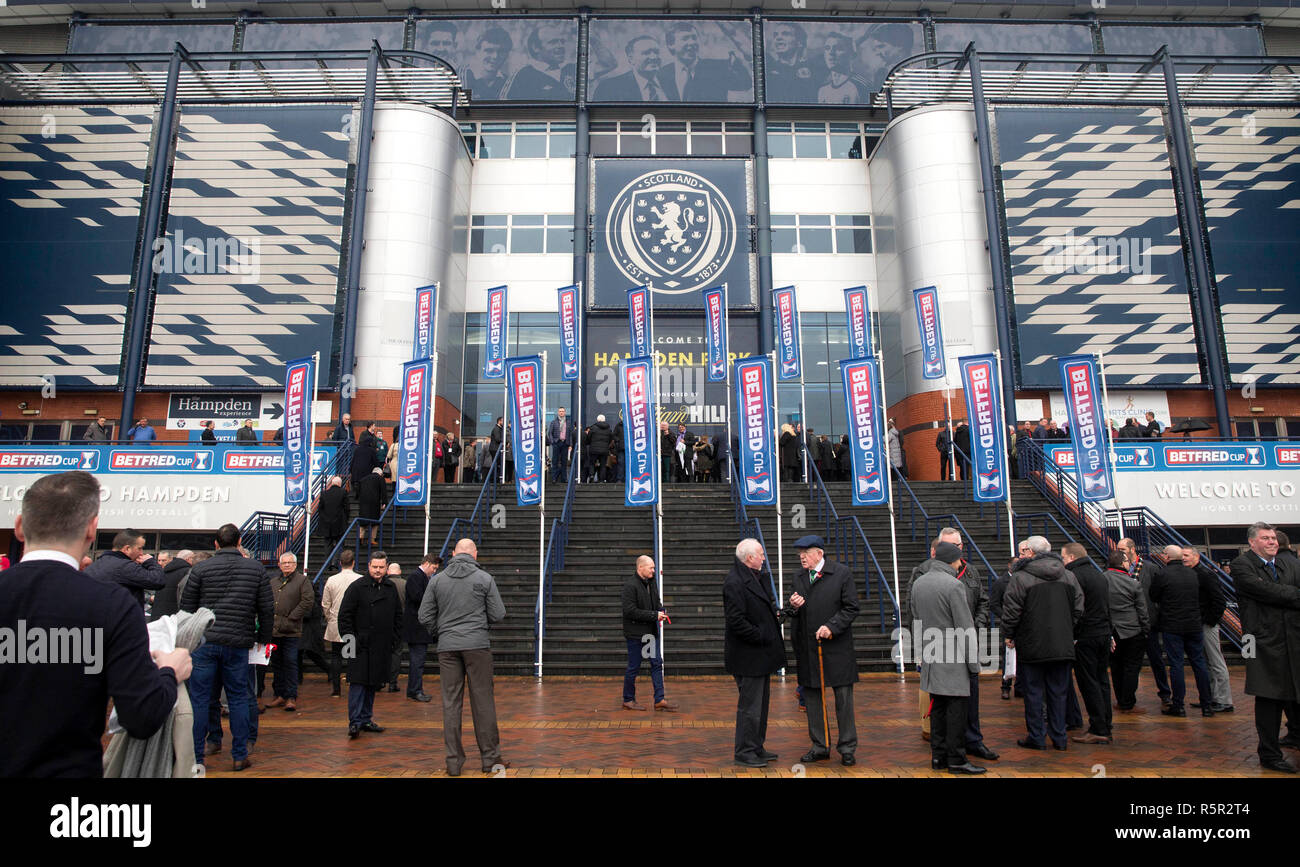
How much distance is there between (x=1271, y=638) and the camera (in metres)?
6.02

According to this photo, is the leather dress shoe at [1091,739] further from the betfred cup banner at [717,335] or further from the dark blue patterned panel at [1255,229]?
the dark blue patterned panel at [1255,229]

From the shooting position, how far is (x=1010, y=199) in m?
25.1

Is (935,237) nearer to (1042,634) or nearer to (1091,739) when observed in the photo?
(1091,739)

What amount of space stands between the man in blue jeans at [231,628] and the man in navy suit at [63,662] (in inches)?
173

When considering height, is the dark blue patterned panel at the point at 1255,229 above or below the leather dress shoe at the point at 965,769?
above

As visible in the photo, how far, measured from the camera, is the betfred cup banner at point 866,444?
14.3 m

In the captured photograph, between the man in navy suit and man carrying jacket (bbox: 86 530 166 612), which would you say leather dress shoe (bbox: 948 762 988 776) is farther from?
man carrying jacket (bbox: 86 530 166 612)

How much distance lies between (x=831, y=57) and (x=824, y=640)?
2738cm

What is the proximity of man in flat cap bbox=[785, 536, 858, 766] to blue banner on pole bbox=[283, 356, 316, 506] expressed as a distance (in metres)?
11.8

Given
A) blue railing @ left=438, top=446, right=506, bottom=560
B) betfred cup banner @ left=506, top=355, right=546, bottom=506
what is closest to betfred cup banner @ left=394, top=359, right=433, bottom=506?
blue railing @ left=438, top=446, right=506, bottom=560

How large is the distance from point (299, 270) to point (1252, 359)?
2845 centimetres

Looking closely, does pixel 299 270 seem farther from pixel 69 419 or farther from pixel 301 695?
pixel 301 695

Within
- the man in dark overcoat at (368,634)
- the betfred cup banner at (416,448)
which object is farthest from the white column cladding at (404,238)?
the man in dark overcoat at (368,634)
